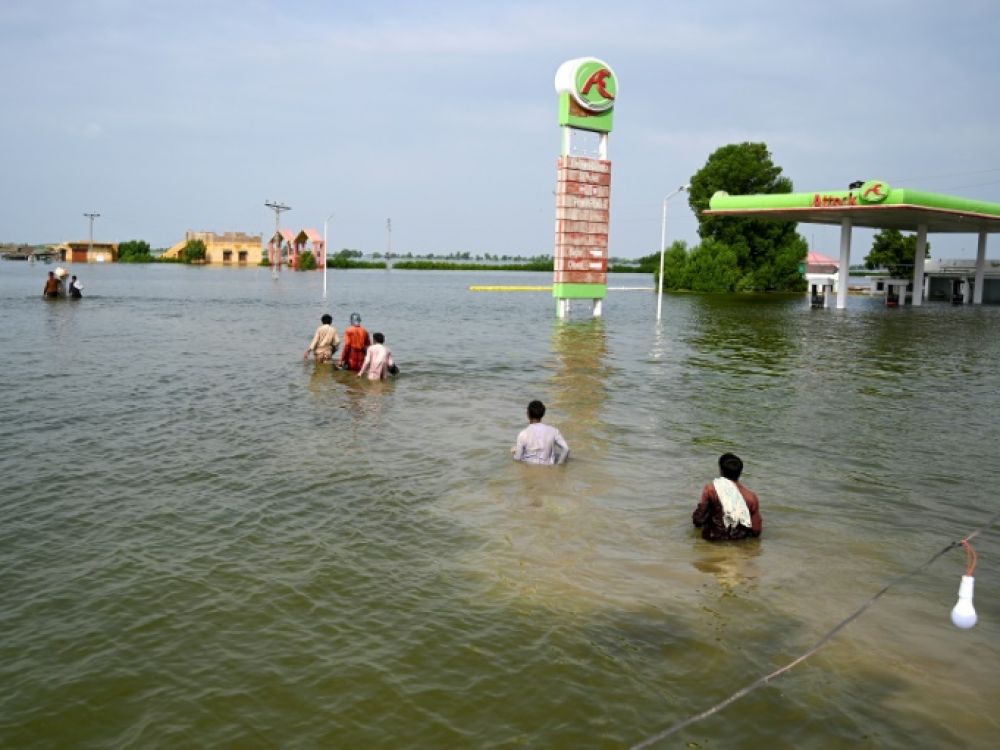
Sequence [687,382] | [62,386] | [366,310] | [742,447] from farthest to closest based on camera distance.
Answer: [366,310]
[687,382]
[62,386]
[742,447]

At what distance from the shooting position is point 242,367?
23.8 meters

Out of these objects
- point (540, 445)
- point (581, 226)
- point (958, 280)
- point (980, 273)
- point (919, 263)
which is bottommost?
point (540, 445)

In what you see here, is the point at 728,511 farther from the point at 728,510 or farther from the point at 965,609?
the point at 965,609

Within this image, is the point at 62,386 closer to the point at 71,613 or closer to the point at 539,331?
the point at 71,613

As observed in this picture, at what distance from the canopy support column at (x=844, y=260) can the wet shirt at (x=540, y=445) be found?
53372 mm

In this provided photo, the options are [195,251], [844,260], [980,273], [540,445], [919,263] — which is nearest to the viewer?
[540,445]

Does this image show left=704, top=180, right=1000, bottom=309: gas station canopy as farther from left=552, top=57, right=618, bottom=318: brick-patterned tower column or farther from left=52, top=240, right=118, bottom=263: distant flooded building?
left=52, top=240, right=118, bottom=263: distant flooded building

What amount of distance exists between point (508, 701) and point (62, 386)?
1715cm

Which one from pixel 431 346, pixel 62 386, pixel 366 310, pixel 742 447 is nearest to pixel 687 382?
pixel 742 447

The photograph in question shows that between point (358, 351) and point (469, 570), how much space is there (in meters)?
14.0

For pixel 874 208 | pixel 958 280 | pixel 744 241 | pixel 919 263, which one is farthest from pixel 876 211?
pixel 744 241

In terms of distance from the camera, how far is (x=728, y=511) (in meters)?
9.51

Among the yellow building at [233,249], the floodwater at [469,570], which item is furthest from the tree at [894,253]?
the yellow building at [233,249]

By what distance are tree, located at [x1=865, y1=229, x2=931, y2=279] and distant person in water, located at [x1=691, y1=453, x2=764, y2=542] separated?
326 feet
